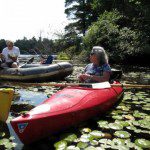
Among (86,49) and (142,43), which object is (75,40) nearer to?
(86,49)

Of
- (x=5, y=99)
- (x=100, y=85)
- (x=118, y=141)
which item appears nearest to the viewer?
(x=118, y=141)

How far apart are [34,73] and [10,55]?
45.6 inches

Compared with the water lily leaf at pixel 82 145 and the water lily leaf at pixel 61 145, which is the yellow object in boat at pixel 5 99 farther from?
the water lily leaf at pixel 82 145

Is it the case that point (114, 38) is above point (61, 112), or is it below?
above

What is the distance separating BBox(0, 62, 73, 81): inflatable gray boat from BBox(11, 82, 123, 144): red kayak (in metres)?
5.11

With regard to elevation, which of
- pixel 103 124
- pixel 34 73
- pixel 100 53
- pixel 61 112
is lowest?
pixel 103 124

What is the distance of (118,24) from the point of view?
79.4 ft

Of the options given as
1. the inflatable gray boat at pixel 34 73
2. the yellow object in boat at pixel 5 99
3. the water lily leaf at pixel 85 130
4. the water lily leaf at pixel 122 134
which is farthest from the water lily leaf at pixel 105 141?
the inflatable gray boat at pixel 34 73

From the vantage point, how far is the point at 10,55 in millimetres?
10375

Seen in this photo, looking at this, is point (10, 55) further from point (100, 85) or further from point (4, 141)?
point (4, 141)

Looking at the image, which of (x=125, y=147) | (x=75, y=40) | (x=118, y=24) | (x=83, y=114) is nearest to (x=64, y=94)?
(x=83, y=114)

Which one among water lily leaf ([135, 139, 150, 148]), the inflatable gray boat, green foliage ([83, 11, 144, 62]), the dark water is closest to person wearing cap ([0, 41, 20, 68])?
the inflatable gray boat

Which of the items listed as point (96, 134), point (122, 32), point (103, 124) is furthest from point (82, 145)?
point (122, 32)

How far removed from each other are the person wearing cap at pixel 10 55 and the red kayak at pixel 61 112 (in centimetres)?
566
